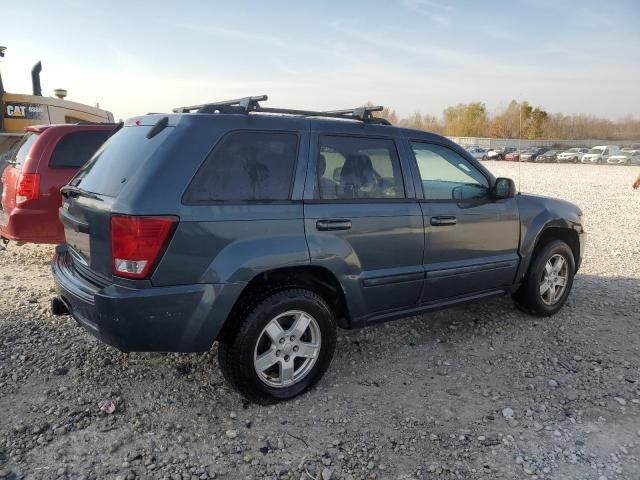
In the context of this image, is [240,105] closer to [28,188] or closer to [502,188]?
[502,188]

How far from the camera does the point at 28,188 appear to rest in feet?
17.7

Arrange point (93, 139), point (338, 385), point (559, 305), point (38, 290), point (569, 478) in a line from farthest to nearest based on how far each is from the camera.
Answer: point (93, 139)
point (38, 290)
point (559, 305)
point (338, 385)
point (569, 478)

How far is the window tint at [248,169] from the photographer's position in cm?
292

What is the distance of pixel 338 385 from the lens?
355cm

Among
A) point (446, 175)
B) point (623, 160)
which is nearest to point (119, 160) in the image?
point (446, 175)

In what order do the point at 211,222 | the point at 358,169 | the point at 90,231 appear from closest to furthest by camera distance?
the point at 211,222 → the point at 90,231 → the point at 358,169

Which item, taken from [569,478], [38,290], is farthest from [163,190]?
[38,290]

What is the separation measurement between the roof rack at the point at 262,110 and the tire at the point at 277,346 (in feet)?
4.02

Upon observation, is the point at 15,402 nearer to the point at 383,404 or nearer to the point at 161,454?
the point at 161,454

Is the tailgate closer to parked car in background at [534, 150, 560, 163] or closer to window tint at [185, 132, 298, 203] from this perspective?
window tint at [185, 132, 298, 203]

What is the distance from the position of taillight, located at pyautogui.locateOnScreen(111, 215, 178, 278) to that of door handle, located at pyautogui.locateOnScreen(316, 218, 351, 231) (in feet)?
3.08

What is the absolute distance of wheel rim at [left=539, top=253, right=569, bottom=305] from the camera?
4766 mm

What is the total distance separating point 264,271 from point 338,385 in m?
1.10

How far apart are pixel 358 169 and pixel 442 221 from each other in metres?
0.81
